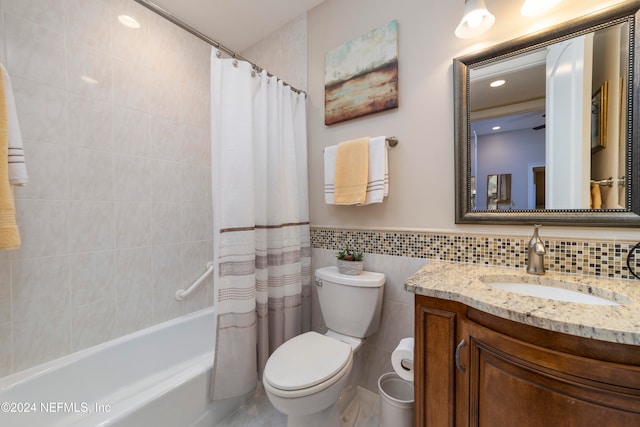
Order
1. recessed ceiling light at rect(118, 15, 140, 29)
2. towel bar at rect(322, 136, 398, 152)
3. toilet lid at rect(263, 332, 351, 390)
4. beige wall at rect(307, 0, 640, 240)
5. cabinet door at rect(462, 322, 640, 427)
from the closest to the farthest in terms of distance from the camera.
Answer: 1. cabinet door at rect(462, 322, 640, 427)
2. toilet lid at rect(263, 332, 351, 390)
3. beige wall at rect(307, 0, 640, 240)
4. towel bar at rect(322, 136, 398, 152)
5. recessed ceiling light at rect(118, 15, 140, 29)

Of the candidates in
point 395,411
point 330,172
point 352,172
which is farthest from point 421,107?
point 395,411

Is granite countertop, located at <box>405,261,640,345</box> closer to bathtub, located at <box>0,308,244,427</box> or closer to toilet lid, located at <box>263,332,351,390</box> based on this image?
toilet lid, located at <box>263,332,351,390</box>

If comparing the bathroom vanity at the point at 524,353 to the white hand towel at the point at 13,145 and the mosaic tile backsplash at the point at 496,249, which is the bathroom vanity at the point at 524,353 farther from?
the white hand towel at the point at 13,145

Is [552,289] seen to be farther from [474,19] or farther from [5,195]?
[5,195]

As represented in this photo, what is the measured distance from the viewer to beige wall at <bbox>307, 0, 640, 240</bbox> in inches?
45.8

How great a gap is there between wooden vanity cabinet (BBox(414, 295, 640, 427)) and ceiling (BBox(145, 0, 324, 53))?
2.06 m

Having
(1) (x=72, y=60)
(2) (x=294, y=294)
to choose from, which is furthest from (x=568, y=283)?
(1) (x=72, y=60)

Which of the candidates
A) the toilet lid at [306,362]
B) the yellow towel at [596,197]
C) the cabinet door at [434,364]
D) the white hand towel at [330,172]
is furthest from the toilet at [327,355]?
the yellow towel at [596,197]

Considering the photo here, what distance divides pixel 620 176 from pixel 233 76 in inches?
68.8

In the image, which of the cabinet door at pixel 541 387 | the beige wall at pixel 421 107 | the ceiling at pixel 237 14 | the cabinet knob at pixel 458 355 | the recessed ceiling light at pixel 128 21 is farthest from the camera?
the ceiling at pixel 237 14

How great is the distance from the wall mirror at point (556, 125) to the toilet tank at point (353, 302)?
58 centimetres

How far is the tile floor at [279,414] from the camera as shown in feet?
4.43

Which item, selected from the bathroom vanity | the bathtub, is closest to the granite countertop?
the bathroom vanity

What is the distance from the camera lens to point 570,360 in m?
0.58
